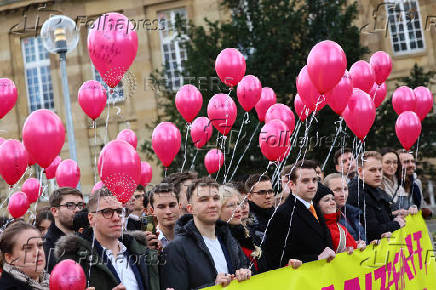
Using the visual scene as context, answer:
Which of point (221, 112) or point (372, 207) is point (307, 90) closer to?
point (372, 207)

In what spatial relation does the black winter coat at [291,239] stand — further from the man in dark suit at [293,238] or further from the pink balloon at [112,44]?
the pink balloon at [112,44]

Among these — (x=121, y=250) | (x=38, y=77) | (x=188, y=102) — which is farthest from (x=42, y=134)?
(x=38, y=77)

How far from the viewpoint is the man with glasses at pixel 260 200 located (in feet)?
20.2

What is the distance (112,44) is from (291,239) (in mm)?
2178

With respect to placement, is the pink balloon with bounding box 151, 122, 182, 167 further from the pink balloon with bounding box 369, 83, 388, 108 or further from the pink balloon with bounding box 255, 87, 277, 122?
the pink balloon with bounding box 369, 83, 388, 108

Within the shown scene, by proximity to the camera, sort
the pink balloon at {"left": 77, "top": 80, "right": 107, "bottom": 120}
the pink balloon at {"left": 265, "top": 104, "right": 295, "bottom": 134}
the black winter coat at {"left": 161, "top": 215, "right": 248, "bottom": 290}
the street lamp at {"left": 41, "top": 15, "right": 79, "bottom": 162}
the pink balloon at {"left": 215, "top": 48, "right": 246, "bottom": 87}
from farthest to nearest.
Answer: the street lamp at {"left": 41, "top": 15, "right": 79, "bottom": 162}, the pink balloon at {"left": 215, "top": 48, "right": 246, "bottom": 87}, the pink balloon at {"left": 265, "top": 104, "right": 295, "bottom": 134}, the pink balloon at {"left": 77, "top": 80, "right": 107, "bottom": 120}, the black winter coat at {"left": 161, "top": 215, "right": 248, "bottom": 290}

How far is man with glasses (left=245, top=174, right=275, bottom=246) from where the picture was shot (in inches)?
243

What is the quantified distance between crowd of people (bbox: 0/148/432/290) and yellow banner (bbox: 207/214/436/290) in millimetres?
104

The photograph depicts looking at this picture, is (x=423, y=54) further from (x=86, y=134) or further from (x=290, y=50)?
(x=86, y=134)

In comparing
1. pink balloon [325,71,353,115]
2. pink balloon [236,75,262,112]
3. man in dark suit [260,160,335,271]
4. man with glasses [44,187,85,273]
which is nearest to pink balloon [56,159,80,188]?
pink balloon [236,75,262,112]

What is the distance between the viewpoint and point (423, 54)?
65.5 ft

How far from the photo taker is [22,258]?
398cm

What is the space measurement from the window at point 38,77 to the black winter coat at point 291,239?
19.1 m

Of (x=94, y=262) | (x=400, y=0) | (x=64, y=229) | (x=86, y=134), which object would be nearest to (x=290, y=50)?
(x=400, y=0)
